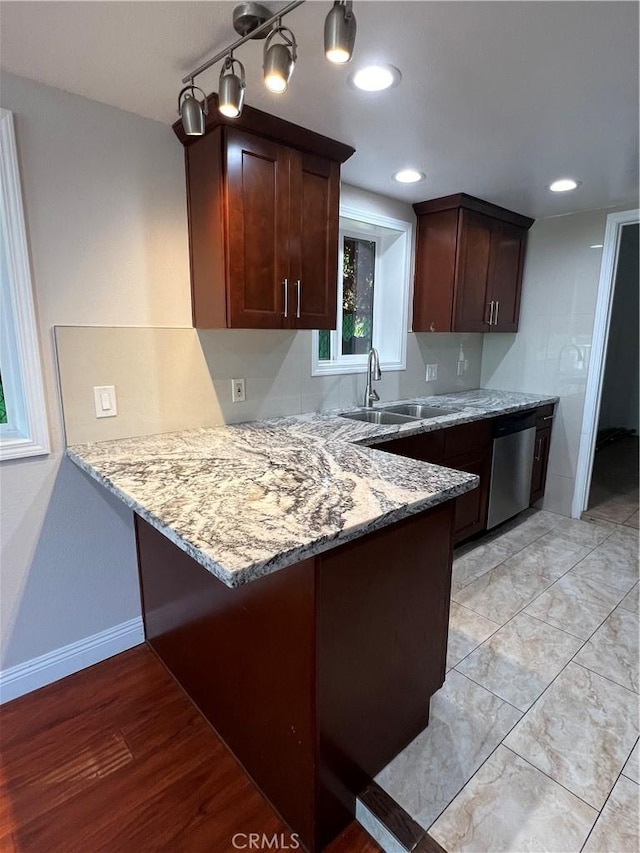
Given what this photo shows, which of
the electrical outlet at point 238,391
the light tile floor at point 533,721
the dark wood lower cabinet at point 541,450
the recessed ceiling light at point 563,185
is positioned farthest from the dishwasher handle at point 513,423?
the electrical outlet at point 238,391

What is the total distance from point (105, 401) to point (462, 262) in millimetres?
2296

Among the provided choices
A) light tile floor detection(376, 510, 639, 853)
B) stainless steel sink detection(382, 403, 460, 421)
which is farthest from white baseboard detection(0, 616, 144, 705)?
stainless steel sink detection(382, 403, 460, 421)

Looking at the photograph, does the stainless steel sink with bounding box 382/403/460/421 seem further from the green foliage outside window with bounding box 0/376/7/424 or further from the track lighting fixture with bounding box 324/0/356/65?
the track lighting fixture with bounding box 324/0/356/65

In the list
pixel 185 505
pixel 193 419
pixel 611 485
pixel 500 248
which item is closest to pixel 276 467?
pixel 185 505

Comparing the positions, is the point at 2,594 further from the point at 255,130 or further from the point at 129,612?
the point at 255,130

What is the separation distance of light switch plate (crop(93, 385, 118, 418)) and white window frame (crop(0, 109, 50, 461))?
0.60ft

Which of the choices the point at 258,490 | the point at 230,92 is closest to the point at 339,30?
the point at 230,92

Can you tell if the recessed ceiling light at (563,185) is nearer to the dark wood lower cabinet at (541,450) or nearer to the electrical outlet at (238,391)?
the dark wood lower cabinet at (541,450)

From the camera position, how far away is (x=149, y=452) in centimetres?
169

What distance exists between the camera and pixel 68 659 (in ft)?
6.06

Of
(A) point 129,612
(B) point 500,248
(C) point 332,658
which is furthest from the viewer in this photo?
(B) point 500,248

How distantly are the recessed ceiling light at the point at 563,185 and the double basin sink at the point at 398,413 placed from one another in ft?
4.50

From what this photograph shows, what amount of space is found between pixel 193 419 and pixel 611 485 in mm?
3878

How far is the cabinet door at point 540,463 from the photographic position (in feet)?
11.0
